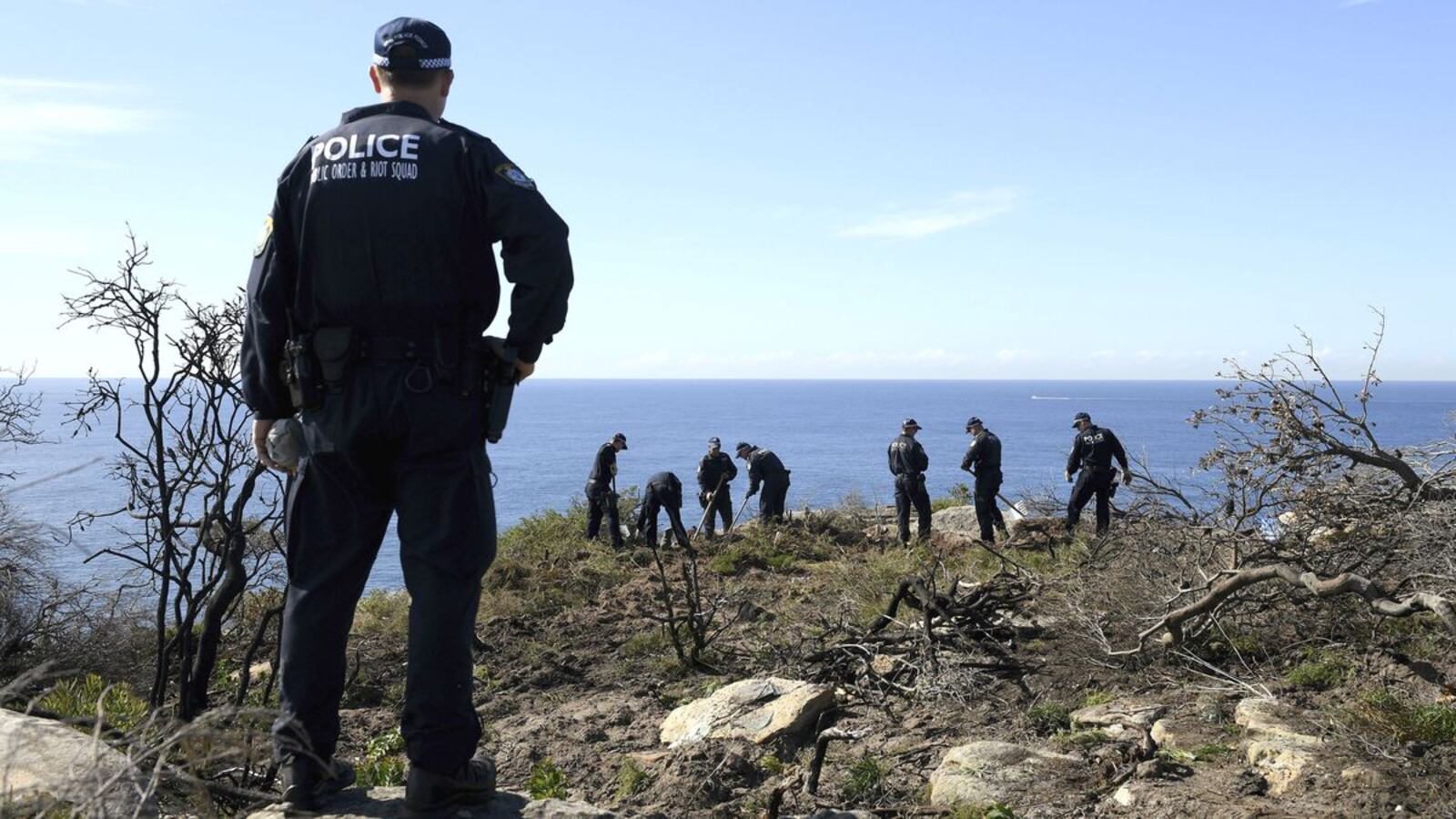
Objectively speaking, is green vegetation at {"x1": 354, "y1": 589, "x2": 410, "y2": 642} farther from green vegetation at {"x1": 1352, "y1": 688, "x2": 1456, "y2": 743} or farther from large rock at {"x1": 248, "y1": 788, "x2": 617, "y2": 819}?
green vegetation at {"x1": 1352, "y1": 688, "x2": 1456, "y2": 743}

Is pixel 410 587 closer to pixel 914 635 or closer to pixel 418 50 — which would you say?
pixel 418 50

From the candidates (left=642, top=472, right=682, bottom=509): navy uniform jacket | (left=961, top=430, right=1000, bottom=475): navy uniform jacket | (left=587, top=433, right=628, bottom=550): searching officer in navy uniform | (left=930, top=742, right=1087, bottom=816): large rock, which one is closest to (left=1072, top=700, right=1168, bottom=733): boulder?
(left=930, top=742, right=1087, bottom=816): large rock

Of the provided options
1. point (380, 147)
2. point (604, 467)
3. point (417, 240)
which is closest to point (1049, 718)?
point (417, 240)

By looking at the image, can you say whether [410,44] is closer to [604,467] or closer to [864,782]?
[864,782]

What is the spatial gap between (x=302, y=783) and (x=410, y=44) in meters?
2.20

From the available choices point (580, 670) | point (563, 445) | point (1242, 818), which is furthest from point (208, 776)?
point (563, 445)

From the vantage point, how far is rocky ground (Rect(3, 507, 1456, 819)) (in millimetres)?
4746

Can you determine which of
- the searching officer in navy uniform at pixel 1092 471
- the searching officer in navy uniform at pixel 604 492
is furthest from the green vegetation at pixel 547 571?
the searching officer in navy uniform at pixel 1092 471

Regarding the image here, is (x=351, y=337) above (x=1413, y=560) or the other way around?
above

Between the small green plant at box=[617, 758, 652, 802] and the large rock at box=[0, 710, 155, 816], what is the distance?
2244mm

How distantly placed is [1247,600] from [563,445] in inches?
3632

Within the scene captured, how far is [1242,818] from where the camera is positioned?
4.42 meters

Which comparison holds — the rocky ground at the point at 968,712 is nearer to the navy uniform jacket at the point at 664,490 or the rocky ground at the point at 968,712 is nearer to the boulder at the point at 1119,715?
the boulder at the point at 1119,715

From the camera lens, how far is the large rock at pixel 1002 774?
192 inches
